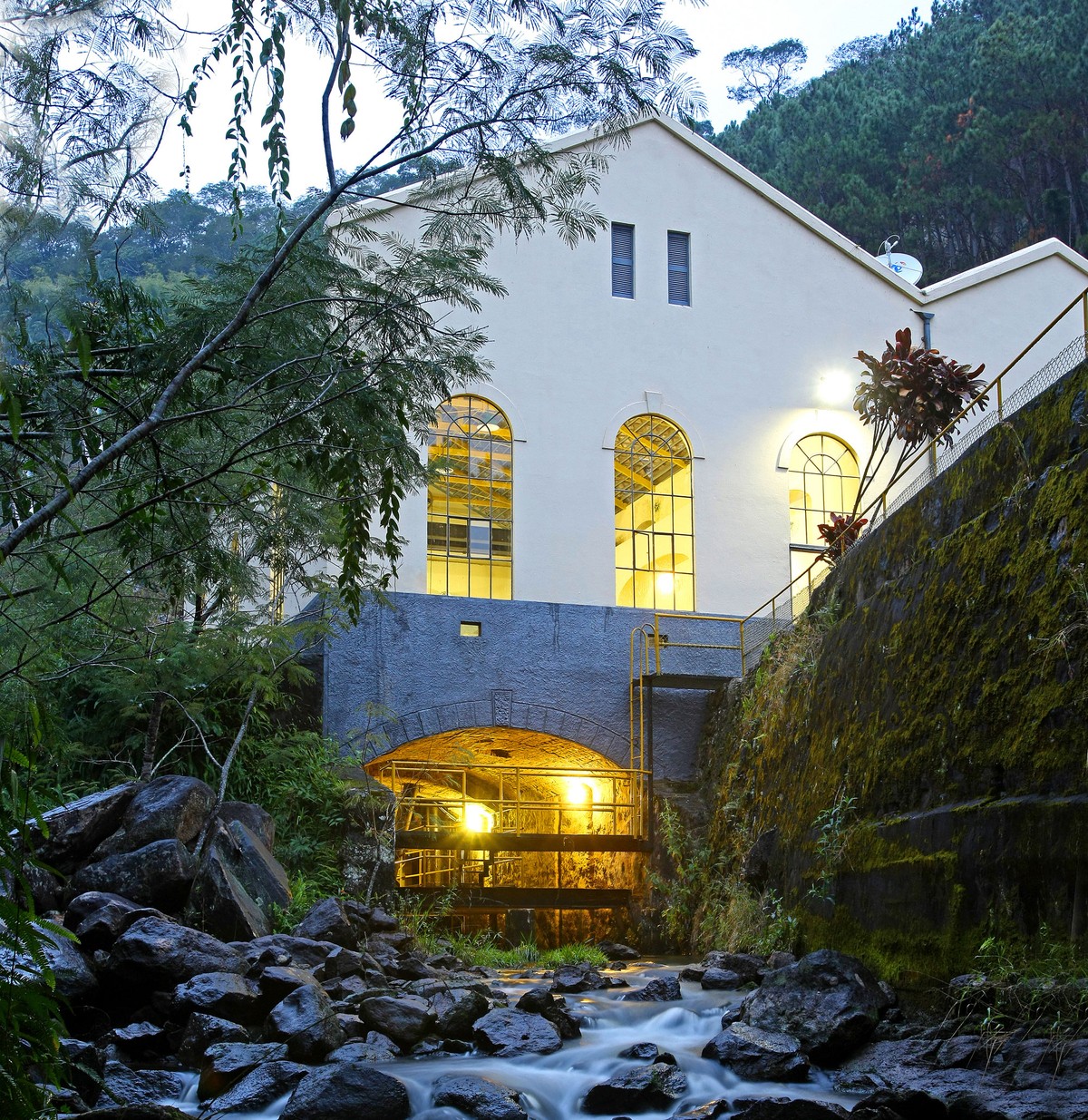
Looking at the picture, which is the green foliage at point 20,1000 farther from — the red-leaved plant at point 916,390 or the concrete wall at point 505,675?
the red-leaved plant at point 916,390

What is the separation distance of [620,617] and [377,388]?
33.2 feet

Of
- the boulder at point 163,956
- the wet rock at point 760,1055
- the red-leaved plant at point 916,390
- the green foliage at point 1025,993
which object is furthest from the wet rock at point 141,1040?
the red-leaved plant at point 916,390

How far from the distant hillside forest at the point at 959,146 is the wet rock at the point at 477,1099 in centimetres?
2851

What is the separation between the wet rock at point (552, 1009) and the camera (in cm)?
836

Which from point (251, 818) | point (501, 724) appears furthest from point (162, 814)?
point (501, 724)

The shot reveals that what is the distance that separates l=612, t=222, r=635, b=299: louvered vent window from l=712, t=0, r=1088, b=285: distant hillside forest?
15.9 metres

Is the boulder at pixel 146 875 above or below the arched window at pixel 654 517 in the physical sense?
below

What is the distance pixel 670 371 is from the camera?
1809 cm

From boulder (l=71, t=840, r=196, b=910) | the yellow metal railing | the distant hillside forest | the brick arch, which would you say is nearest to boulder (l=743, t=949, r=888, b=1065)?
boulder (l=71, t=840, r=196, b=910)

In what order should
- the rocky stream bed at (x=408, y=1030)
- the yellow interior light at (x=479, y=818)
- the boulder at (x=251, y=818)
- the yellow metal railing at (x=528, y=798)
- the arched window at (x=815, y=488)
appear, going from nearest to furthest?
the rocky stream bed at (x=408, y=1030)
the boulder at (x=251, y=818)
the yellow metal railing at (x=528, y=798)
the arched window at (x=815, y=488)
the yellow interior light at (x=479, y=818)

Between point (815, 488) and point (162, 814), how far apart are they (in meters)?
11.1

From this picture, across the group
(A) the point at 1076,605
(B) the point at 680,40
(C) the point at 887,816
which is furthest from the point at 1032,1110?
(B) the point at 680,40

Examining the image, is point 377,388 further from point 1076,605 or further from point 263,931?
point 263,931

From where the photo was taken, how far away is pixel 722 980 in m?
9.88
